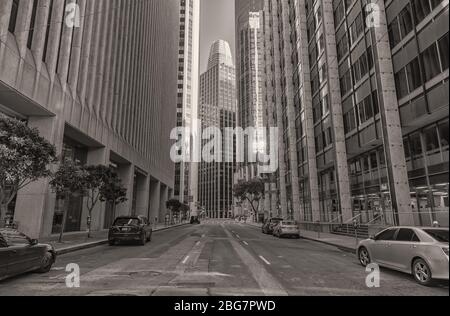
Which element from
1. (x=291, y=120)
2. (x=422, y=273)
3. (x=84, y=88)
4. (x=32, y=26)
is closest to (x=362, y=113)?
(x=291, y=120)

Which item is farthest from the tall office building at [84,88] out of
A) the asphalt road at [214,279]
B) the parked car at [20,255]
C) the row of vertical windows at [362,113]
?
the row of vertical windows at [362,113]

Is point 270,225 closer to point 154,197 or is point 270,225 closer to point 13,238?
point 13,238

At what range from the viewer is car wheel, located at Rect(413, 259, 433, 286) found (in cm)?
756

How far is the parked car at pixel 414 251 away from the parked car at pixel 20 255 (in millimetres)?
9698

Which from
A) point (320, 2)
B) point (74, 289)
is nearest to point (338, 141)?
point (320, 2)

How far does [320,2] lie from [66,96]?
87.2 feet

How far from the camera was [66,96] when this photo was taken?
23469 millimetres

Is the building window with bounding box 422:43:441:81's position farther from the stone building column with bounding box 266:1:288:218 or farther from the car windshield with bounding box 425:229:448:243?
the stone building column with bounding box 266:1:288:218

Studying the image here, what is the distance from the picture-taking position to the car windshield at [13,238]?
8.11m

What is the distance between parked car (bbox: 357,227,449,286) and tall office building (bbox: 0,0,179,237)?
19.6 meters

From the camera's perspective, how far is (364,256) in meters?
11.1

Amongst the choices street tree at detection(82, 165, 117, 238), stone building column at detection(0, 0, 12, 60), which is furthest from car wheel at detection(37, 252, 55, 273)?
stone building column at detection(0, 0, 12, 60)

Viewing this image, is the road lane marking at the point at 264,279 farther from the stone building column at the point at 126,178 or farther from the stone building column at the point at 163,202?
the stone building column at the point at 163,202

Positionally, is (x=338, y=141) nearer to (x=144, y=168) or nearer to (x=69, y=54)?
(x=69, y=54)
